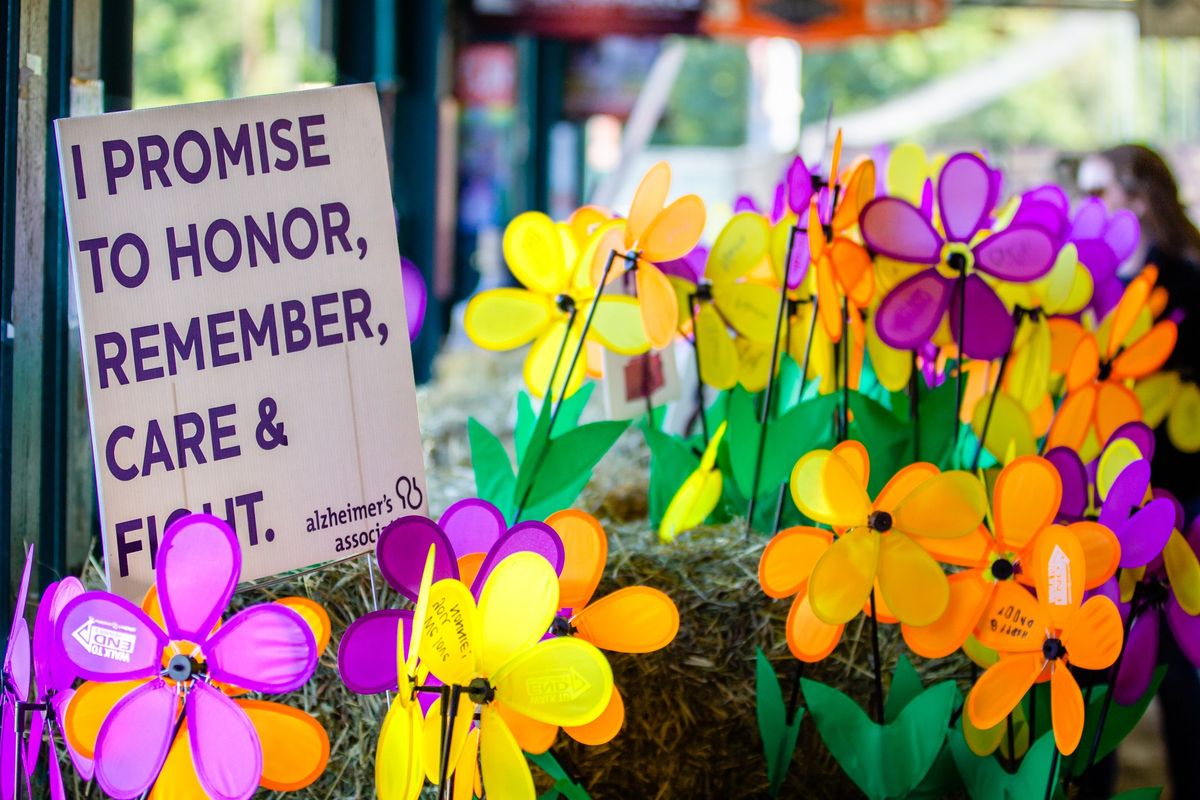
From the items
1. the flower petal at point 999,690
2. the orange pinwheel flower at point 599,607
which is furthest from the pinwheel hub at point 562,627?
the flower petal at point 999,690

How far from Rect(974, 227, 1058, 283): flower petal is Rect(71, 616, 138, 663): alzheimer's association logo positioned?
88cm

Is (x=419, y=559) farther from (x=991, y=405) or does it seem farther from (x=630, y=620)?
(x=991, y=405)

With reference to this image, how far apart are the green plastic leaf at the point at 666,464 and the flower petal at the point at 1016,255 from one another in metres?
0.38

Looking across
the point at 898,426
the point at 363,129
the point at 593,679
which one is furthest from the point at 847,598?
the point at 363,129

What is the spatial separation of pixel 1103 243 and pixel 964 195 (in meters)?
0.40

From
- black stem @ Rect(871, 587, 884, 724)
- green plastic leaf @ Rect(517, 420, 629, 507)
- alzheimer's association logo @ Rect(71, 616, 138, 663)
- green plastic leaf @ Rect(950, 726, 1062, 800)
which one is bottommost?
green plastic leaf @ Rect(950, 726, 1062, 800)

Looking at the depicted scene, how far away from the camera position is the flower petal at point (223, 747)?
0.74 m

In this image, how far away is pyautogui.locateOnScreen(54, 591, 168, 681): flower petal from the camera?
2.51 feet

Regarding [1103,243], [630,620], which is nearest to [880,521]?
[630,620]

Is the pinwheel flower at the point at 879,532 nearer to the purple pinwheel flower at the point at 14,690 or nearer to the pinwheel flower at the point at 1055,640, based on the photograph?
the pinwheel flower at the point at 1055,640

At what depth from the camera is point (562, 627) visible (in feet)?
2.77

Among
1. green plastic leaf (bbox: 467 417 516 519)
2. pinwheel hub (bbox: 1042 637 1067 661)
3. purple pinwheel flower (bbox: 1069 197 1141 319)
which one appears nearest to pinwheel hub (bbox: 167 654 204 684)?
green plastic leaf (bbox: 467 417 516 519)

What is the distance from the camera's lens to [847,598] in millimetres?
913

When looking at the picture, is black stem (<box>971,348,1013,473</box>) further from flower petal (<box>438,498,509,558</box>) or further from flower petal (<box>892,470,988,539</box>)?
flower petal (<box>438,498,509,558</box>)
